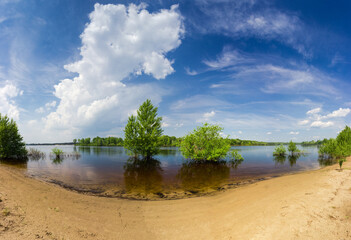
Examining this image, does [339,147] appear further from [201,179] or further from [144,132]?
[144,132]

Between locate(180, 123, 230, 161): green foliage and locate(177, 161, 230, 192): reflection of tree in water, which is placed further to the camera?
locate(180, 123, 230, 161): green foliage

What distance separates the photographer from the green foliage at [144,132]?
31266 millimetres

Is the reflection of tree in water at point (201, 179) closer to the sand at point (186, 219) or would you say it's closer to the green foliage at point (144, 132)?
the sand at point (186, 219)

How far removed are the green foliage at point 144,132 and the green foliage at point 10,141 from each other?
26654mm

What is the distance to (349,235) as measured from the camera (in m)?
4.39

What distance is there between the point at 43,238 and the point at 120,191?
776 cm

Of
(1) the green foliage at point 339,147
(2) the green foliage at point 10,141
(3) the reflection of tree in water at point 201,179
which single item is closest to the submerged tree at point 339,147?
(1) the green foliage at point 339,147

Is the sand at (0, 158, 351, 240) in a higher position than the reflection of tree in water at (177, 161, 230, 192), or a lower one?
higher

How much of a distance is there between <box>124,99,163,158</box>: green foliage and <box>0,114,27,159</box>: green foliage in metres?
26.7

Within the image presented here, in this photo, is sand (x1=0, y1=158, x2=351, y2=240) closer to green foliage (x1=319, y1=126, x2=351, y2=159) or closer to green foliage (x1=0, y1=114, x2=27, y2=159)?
green foliage (x1=0, y1=114, x2=27, y2=159)

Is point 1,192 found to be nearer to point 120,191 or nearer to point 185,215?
point 120,191

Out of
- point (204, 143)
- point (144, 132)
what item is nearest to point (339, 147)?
point (204, 143)

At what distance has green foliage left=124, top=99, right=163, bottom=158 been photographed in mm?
31266

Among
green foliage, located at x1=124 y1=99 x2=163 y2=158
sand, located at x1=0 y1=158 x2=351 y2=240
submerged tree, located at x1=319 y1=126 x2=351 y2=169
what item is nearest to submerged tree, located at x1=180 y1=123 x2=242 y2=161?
green foliage, located at x1=124 y1=99 x2=163 y2=158
